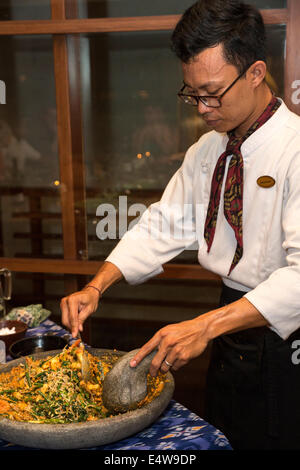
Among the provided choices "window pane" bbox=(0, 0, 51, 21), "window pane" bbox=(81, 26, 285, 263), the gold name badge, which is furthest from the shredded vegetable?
"window pane" bbox=(0, 0, 51, 21)

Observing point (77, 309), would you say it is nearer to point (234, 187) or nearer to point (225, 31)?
point (234, 187)

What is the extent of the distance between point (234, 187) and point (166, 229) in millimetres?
374

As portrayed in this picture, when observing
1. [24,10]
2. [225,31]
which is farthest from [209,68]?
[24,10]

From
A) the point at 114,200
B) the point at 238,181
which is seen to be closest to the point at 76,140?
the point at 114,200

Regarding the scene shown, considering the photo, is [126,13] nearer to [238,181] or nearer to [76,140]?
[76,140]

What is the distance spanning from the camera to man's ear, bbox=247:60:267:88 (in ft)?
4.94

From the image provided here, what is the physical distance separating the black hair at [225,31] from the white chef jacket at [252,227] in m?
0.27

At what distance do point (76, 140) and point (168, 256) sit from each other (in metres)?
1.44

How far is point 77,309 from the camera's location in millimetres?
1651

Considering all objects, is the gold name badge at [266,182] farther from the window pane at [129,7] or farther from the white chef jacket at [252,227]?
the window pane at [129,7]

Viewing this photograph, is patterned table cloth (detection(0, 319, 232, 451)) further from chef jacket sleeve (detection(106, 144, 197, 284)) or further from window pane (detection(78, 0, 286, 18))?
window pane (detection(78, 0, 286, 18))

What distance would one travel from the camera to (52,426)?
3.81ft

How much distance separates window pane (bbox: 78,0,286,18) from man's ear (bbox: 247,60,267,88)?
1.60 meters

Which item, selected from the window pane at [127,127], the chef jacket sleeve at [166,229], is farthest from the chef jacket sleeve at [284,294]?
the window pane at [127,127]
